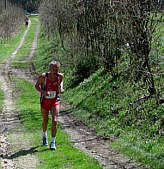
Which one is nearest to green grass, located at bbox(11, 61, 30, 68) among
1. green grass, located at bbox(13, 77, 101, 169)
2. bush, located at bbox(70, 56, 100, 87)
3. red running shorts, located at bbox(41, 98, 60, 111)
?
bush, located at bbox(70, 56, 100, 87)

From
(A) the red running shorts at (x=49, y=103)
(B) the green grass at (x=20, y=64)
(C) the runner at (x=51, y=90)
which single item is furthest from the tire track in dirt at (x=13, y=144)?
(B) the green grass at (x=20, y=64)

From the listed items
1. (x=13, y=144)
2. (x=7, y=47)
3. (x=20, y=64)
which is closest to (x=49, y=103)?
(x=13, y=144)

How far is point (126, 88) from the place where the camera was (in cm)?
1403

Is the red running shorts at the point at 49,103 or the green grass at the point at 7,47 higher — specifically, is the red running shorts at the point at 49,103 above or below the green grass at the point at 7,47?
above

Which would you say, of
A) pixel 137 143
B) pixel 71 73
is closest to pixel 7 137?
pixel 137 143

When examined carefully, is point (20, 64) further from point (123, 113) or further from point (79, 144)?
point (79, 144)

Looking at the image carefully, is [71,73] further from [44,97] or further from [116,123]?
[44,97]

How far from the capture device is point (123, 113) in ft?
39.8

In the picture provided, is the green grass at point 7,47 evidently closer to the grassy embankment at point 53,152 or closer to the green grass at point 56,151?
the grassy embankment at point 53,152

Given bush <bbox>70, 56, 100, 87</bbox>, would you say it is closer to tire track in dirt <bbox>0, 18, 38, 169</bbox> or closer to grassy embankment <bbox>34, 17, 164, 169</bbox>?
grassy embankment <bbox>34, 17, 164, 169</bbox>

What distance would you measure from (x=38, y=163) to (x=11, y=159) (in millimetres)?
784

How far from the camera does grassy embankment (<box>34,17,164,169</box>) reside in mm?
9266

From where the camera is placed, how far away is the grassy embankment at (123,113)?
927cm

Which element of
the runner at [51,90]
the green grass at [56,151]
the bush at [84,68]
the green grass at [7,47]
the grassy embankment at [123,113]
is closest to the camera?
the green grass at [56,151]
